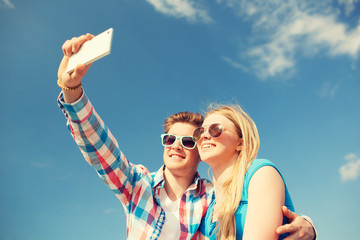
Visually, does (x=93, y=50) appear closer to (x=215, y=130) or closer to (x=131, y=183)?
(x=215, y=130)

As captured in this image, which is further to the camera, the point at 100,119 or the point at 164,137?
the point at 164,137

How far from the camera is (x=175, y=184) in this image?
5.18 meters

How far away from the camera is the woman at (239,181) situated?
120 inches

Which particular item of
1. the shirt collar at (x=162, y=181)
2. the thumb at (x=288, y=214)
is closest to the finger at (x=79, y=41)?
the shirt collar at (x=162, y=181)

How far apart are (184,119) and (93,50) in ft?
9.62

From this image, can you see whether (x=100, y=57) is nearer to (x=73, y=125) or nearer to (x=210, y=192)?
(x=73, y=125)

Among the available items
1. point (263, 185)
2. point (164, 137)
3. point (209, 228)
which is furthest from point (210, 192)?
point (263, 185)

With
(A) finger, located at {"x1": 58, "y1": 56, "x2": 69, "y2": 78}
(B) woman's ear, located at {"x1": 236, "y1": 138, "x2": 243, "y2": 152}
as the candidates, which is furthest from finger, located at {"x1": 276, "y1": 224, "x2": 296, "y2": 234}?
(A) finger, located at {"x1": 58, "y1": 56, "x2": 69, "y2": 78}

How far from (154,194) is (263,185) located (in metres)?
2.33

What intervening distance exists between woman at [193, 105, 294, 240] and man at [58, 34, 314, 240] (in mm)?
400

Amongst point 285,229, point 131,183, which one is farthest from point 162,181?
point 285,229

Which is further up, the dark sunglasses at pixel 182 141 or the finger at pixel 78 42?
the dark sunglasses at pixel 182 141

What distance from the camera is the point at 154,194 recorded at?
4949 mm

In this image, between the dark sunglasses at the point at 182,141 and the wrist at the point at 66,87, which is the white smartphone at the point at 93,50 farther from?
the dark sunglasses at the point at 182,141
